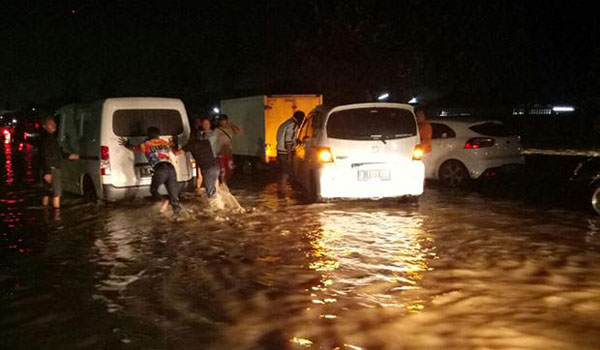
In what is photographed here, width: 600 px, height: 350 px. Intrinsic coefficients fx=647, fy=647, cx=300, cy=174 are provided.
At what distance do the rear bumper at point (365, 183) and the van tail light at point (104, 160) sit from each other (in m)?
3.79

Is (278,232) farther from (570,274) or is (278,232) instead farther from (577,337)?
(577,337)

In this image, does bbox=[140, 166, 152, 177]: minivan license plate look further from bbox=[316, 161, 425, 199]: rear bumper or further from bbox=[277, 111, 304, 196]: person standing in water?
bbox=[316, 161, 425, 199]: rear bumper

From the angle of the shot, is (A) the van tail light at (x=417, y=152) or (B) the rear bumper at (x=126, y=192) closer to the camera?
(A) the van tail light at (x=417, y=152)

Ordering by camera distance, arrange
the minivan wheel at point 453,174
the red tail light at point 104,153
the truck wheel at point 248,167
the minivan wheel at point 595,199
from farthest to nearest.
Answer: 1. the truck wheel at point 248,167
2. the minivan wheel at point 453,174
3. the red tail light at point 104,153
4. the minivan wheel at point 595,199

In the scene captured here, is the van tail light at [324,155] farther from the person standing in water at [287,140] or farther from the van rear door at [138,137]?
the van rear door at [138,137]

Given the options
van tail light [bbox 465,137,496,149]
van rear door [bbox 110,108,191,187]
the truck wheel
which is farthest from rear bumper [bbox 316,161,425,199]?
the truck wheel

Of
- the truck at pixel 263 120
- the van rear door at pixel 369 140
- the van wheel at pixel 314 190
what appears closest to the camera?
the van rear door at pixel 369 140

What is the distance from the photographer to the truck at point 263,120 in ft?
61.8

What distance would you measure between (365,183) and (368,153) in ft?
1.67

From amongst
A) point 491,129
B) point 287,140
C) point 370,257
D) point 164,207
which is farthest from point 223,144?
point 370,257

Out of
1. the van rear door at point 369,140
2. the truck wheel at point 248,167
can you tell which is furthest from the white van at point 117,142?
the truck wheel at point 248,167

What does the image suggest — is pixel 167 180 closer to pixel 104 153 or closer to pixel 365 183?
pixel 104 153

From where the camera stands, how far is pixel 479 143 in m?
Answer: 14.2

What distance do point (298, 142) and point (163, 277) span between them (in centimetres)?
598
